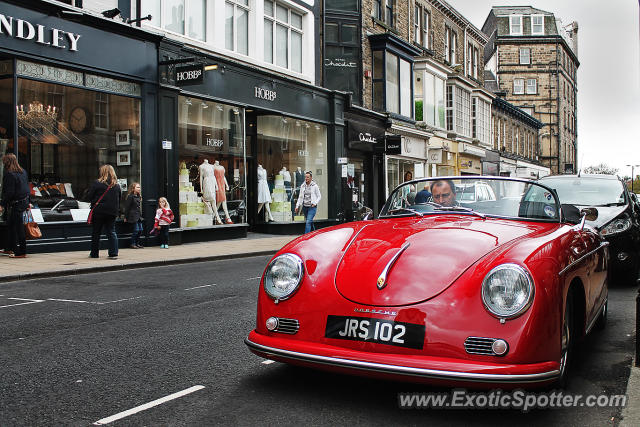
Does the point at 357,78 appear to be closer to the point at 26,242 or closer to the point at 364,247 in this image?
the point at 26,242

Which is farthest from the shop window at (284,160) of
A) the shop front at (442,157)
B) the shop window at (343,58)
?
the shop front at (442,157)

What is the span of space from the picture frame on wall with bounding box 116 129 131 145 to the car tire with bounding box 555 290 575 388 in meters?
13.0

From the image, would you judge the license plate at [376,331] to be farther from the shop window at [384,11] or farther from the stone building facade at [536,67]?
the stone building facade at [536,67]

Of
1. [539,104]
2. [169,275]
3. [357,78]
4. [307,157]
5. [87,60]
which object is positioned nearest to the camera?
[169,275]

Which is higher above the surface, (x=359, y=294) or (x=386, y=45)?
(x=386, y=45)

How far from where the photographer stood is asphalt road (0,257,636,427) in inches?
125

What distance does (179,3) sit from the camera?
16.4 meters

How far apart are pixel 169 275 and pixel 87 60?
6429 millimetres

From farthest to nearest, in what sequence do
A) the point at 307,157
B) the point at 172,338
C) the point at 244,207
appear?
the point at 307,157 < the point at 244,207 < the point at 172,338

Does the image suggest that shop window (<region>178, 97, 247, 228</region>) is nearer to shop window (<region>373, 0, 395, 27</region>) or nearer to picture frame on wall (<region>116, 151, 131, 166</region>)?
picture frame on wall (<region>116, 151, 131, 166</region>)

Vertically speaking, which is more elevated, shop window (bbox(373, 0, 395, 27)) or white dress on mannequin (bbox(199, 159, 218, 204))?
shop window (bbox(373, 0, 395, 27))

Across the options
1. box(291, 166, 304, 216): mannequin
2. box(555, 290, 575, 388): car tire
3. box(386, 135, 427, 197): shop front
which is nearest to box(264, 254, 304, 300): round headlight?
box(555, 290, 575, 388): car tire

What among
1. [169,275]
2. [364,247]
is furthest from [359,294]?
[169,275]

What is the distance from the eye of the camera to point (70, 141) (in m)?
13.8
